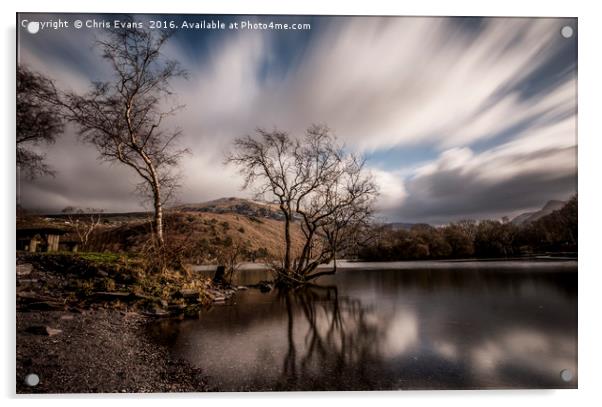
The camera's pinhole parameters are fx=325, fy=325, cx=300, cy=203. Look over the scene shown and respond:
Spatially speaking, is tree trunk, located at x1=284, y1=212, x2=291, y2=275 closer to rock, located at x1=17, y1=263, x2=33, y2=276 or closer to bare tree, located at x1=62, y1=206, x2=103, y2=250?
bare tree, located at x1=62, y1=206, x2=103, y2=250

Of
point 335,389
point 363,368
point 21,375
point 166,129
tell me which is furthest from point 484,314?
point 21,375

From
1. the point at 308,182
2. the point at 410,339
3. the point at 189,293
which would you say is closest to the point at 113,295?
the point at 189,293

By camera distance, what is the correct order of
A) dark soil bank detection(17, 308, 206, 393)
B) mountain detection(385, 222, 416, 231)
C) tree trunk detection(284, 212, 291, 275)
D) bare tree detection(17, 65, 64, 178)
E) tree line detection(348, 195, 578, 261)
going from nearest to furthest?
1. dark soil bank detection(17, 308, 206, 393)
2. bare tree detection(17, 65, 64, 178)
3. tree line detection(348, 195, 578, 261)
4. mountain detection(385, 222, 416, 231)
5. tree trunk detection(284, 212, 291, 275)

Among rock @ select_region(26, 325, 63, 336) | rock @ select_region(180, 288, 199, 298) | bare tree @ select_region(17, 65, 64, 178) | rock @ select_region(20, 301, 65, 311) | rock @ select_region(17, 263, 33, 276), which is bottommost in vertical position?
rock @ select_region(26, 325, 63, 336)

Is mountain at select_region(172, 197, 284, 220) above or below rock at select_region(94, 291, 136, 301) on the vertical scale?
above

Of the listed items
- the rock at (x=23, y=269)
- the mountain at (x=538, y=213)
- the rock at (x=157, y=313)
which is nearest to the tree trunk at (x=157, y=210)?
the rock at (x=157, y=313)

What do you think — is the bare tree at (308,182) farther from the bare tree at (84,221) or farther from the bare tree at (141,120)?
the bare tree at (84,221)

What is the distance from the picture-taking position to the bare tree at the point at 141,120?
399 centimetres

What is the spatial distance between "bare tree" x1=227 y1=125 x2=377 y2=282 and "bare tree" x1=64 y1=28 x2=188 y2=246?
85cm

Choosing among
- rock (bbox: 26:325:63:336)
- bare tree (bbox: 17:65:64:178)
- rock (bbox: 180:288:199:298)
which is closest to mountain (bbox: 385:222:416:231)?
rock (bbox: 180:288:199:298)

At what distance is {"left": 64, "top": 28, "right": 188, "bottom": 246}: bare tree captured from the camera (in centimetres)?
399

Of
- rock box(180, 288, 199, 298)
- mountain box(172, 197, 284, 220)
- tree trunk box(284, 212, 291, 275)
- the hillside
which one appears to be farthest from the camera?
tree trunk box(284, 212, 291, 275)

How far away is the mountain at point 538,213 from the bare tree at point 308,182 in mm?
1876

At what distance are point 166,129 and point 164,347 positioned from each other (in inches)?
101
